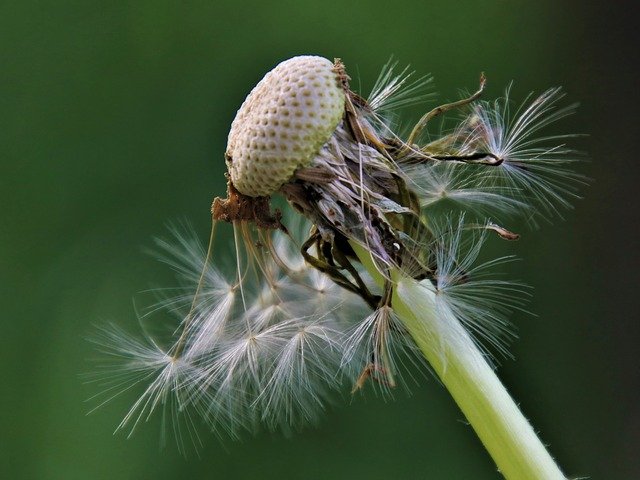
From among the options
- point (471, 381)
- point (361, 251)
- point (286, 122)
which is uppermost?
point (286, 122)

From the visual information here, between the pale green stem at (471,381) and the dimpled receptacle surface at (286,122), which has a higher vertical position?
the dimpled receptacle surface at (286,122)

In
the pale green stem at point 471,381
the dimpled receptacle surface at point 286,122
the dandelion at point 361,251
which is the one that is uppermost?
the dimpled receptacle surface at point 286,122

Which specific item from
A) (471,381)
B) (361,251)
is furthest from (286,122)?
(471,381)

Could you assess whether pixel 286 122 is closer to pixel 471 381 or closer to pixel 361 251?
pixel 361 251

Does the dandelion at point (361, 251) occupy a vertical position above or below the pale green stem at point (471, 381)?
above

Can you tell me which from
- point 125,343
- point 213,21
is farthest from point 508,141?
point 213,21

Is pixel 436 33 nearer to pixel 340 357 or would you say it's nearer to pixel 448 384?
pixel 340 357
